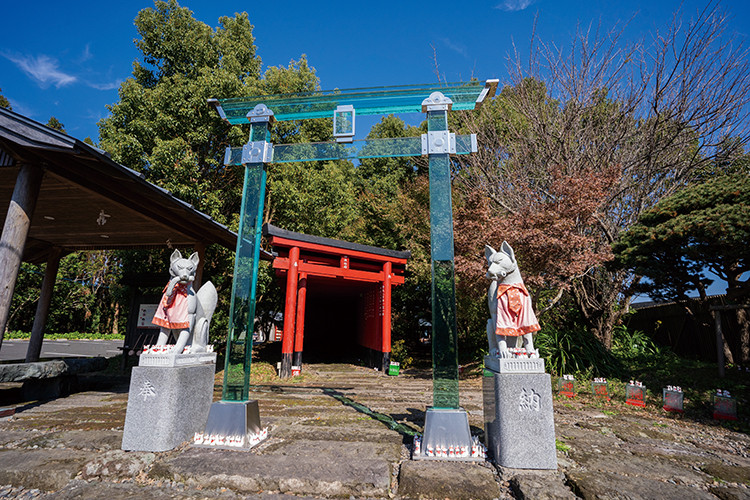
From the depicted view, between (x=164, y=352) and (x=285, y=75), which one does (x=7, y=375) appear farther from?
(x=285, y=75)

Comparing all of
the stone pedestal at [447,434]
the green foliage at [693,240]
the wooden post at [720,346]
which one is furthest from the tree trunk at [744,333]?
the stone pedestal at [447,434]

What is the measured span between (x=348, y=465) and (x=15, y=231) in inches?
182

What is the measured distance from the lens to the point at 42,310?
7191 mm

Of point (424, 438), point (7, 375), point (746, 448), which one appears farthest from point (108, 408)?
point (746, 448)

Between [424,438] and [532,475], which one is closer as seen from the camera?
[532,475]

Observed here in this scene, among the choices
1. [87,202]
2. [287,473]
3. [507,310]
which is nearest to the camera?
[287,473]

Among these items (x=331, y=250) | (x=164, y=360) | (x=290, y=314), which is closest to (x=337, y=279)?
(x=331, y=250)

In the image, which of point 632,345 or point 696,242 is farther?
point 632,345

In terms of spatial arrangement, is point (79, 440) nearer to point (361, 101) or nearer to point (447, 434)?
point (447, 434)

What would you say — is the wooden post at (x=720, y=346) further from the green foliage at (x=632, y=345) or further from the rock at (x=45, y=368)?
the rock at (x=45, y=368)

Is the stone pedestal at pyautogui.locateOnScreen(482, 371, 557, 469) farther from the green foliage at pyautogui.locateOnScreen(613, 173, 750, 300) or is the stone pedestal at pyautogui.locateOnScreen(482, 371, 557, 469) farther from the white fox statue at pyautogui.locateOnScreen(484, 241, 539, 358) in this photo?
the green foliage at pyautogui.locateOnScreen(613, 173, 750, 300)

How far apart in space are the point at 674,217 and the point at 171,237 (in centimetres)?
946

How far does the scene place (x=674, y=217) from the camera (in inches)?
245

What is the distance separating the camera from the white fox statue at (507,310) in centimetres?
331
